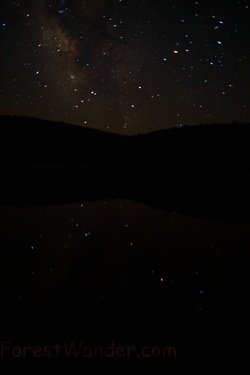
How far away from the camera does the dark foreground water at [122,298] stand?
239 cm

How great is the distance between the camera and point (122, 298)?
130 inches

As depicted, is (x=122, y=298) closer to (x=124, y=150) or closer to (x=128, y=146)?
(x=124, y=150)

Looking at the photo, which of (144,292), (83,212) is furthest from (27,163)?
(144,292)

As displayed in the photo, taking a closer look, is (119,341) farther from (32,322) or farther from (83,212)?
(83,212)

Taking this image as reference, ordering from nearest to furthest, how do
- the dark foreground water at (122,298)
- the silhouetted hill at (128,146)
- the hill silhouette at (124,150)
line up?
the dark foreground water at (122,298) → the hill silhouette at (124,150) → the silhouetted hill at (128,146)

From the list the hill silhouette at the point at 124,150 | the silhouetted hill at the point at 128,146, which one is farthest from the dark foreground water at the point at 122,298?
the silhouetted hill at the point at 128,146

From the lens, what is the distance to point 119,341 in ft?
8.41

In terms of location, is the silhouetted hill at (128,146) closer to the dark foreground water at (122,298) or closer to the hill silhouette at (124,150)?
the hill silhouette at (124,150)

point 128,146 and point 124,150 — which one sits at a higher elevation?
point 128,146

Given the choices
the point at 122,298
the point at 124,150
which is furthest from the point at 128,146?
the point at 122,298

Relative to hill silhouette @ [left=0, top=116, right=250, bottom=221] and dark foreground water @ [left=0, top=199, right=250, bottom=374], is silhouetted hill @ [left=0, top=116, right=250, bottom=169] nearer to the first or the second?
hill silhouette @ [left=0, top=116, right=250, bottom=221]

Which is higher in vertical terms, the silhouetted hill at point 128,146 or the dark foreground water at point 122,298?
the silhouetted hill at point 128,146

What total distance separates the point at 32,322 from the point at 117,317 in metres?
0.64

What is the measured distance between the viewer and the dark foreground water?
7.84ft
